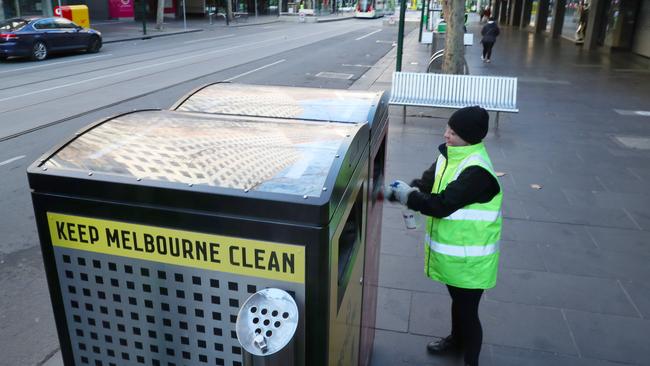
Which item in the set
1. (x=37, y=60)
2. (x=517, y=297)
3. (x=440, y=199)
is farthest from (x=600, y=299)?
(x=37, y=60)

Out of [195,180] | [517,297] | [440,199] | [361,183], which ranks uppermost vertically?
[195,180]

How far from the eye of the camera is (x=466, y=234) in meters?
3.00

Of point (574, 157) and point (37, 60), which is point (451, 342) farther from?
point (37, 60)

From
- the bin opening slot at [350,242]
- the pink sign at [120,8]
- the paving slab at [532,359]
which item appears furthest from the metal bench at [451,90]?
the pink sign at [120,8]

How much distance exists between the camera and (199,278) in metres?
1.70

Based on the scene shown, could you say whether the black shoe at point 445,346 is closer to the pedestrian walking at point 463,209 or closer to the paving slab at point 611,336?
the pedestrian walking at point 463,209

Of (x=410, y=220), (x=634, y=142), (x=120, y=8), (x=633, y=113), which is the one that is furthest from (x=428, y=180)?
(x=120, y=8)

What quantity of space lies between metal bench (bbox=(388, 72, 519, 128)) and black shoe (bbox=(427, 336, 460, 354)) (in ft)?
23.7

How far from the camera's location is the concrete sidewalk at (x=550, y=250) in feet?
12.5

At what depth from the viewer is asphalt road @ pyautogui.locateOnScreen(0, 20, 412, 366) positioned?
4.22 m

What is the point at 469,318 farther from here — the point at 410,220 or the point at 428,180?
the point at 428,180

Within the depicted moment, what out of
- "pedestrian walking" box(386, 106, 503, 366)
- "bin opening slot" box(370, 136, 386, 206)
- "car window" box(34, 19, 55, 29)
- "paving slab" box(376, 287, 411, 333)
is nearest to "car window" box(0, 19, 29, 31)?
"car window" box(34, 19, 55, 29)

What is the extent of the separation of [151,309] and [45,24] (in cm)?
2039

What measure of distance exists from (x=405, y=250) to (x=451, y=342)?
161 centimetres
